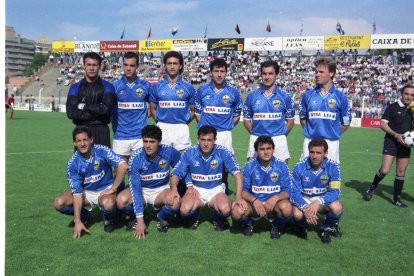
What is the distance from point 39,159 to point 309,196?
7317mm

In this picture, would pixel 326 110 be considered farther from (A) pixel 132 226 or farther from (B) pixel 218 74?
(A) pixel 132 226

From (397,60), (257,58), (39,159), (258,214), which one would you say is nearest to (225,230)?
(258,214)

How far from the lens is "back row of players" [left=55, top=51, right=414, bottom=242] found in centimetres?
471

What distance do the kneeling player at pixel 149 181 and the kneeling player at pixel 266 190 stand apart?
84cm

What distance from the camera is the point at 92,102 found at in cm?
523

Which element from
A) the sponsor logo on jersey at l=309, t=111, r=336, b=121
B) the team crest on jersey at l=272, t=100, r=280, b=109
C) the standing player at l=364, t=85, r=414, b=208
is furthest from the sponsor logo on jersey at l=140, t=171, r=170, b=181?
the standing player at l=364, t=85, r=414, b=208

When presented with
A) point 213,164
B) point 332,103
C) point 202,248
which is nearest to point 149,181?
point 213,164

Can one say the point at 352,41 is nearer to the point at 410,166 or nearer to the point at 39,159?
the point at 410,166

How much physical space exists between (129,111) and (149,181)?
1300 mm

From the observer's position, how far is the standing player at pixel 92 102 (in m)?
5.09

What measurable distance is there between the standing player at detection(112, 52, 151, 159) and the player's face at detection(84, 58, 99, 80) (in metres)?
0.60

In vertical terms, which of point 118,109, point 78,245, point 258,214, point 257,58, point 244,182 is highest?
point 257,58

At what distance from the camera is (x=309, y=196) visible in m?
4.92

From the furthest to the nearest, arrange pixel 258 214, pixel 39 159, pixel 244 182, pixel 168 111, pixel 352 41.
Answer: pixel 352 41
pixel 39 159
pixel 168 111
pixel 244 182
pixel 258 214
